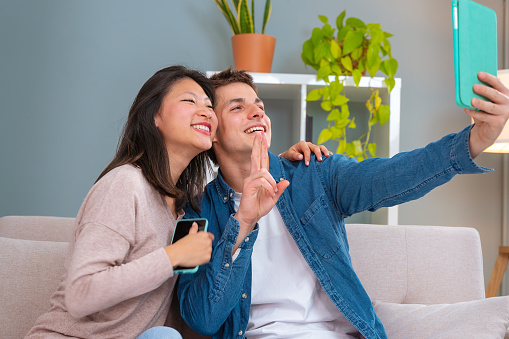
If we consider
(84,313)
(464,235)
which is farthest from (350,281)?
(84,313)

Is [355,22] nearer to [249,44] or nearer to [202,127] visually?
[249,44]

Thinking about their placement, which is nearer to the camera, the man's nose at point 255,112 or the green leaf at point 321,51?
the man's nose at point 255,112

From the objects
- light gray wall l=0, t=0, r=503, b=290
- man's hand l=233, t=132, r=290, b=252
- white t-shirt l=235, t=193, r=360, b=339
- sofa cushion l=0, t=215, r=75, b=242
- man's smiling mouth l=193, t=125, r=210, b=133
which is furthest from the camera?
light gray wall l=0, t=0, r=503, b=290

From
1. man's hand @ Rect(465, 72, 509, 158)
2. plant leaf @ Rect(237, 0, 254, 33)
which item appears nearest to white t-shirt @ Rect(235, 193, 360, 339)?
man's hand @ Rect(465, 72, 509, 158)

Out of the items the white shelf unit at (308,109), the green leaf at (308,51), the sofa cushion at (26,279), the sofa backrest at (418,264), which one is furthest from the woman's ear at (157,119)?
the green leaf at (308,51)

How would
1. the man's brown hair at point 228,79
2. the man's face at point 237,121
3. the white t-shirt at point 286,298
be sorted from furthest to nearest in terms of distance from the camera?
1. the man's brown hair at point 228,79
2. the man's face at point 237,121
3. the white t-shirt at point 286,298

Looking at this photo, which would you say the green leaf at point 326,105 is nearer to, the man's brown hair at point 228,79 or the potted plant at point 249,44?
the potted plant at point 249,44

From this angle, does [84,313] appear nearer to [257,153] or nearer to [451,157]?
Answer: [257,153]

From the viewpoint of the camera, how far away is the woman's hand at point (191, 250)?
1.23 m

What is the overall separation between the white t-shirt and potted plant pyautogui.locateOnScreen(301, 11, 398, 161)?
1.07 metres

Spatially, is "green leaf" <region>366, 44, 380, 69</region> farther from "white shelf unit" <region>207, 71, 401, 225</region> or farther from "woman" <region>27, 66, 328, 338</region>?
Result: "woman" <region>27, 66, 328, 338</region>

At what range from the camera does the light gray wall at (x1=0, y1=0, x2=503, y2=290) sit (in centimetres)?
286

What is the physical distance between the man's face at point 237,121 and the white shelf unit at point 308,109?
834 millimetres

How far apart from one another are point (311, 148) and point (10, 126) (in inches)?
77.3
